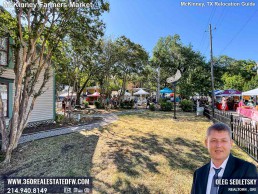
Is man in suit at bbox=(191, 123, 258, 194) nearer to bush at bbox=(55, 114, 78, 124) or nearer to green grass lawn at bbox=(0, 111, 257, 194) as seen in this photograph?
green grass lawn at bbox=(0, 111, 257, 194)

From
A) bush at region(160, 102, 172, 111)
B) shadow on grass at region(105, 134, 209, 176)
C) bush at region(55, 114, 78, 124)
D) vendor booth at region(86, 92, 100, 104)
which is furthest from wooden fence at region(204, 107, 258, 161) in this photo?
vendor booth at region(86, 92, 100, 104)

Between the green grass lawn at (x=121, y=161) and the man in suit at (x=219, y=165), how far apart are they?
8.28 feet

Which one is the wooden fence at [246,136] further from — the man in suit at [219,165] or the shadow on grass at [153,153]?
the man in suit at [219,165]

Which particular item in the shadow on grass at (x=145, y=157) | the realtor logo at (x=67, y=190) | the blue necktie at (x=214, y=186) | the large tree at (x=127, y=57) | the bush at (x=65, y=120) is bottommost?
the realtor logo at (x=67, y=190)

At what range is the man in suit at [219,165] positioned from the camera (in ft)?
4.51

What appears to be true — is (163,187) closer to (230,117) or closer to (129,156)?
(129,156)

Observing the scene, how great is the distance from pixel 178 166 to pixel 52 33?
7.23 m

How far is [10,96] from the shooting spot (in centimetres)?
988

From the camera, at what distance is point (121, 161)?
5.39 meters

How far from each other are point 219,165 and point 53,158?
5.57 m

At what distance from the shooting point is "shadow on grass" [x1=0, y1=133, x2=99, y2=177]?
4.74 meters

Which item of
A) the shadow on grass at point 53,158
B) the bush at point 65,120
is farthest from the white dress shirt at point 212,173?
the bush at point 65,120

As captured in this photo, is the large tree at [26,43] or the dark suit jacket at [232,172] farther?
the large tree at [26,43]

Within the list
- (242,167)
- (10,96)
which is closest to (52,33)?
(10,96)
